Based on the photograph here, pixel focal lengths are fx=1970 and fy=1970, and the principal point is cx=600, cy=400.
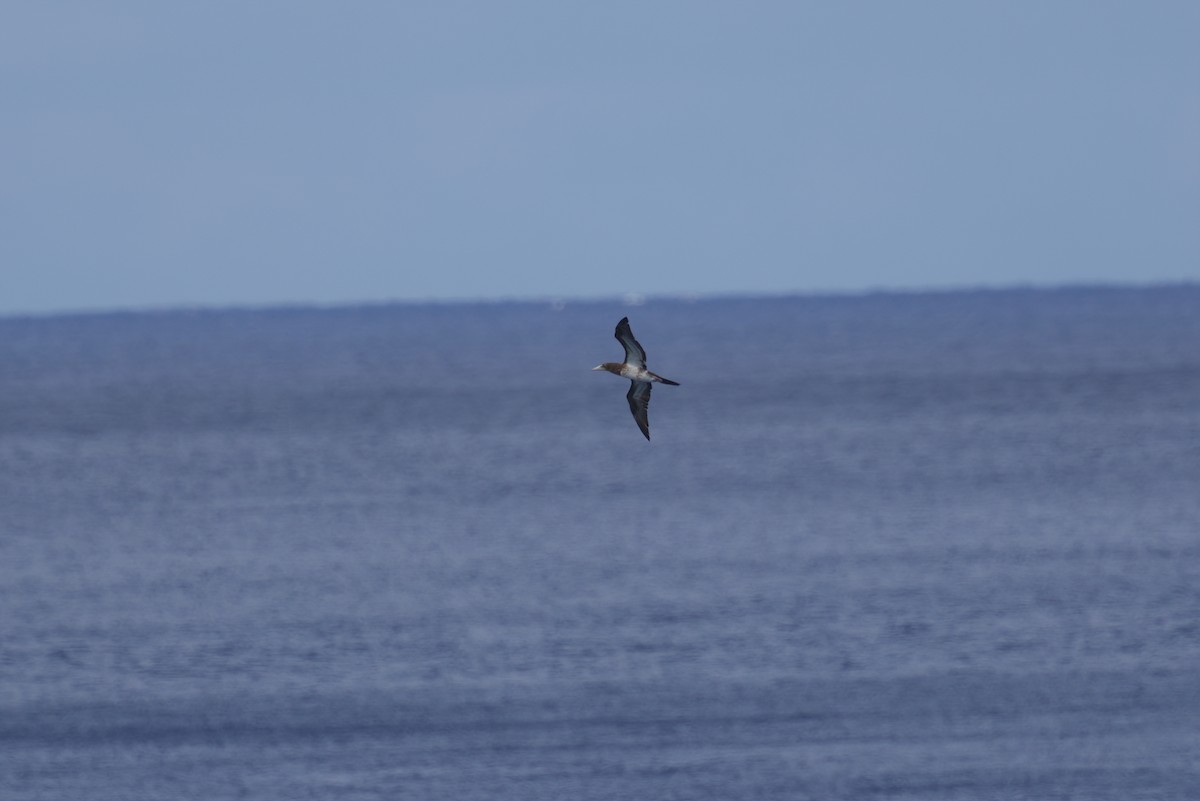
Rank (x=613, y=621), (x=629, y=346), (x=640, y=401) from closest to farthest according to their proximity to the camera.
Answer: (x=629, y=346) < (x=640, y=401) < (x=613, y=621)

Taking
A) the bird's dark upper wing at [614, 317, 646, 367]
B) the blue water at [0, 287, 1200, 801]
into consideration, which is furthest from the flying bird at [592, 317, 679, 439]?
the blue water at [0, 287, 1200, 801]

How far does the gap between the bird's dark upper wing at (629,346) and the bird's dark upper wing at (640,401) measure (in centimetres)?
28

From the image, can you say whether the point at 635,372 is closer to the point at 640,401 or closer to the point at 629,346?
the point at 640,401

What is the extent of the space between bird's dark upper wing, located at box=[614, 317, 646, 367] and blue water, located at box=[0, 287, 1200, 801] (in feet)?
63.6

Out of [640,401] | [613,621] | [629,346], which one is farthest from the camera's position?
[613,621]

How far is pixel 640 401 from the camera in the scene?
1566 centimetres

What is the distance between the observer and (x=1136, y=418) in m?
110

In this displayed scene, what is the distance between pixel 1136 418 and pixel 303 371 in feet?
345

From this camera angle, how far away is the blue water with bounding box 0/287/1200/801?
1410 inches

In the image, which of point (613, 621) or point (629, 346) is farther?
point (613, 621)

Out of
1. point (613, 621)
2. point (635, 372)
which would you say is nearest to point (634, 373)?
point (635, 372)

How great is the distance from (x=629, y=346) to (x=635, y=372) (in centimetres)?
55

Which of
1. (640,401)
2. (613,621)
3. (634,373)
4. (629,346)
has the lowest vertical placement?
(613,621)

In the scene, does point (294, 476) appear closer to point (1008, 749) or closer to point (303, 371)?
point (1008, 749)
